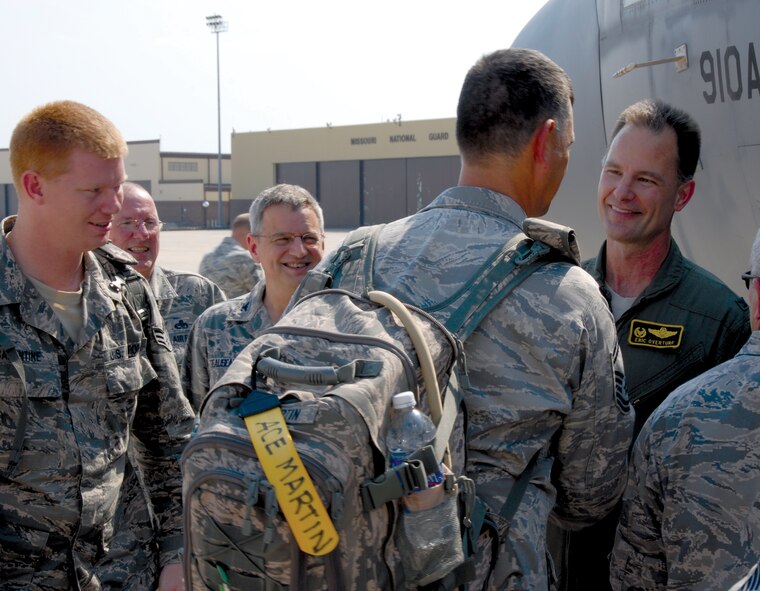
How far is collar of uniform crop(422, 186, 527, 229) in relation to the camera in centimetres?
226

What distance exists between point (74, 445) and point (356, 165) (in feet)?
147

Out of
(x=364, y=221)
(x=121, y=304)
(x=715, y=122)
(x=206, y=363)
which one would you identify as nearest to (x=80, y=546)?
(x=121, y=304)

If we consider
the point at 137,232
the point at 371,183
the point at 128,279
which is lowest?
the point at 128,279

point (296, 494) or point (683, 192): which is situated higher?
point (683, 192)

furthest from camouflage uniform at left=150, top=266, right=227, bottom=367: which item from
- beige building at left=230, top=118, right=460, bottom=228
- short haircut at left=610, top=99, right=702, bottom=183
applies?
beige building at left=230, top=118, right=460, bottom=228

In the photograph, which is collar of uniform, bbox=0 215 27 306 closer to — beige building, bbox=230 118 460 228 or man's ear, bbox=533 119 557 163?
man's ear, bbox=533 119 557 163

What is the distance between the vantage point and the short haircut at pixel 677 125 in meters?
3.15

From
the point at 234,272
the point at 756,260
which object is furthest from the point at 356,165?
the point at 756,260

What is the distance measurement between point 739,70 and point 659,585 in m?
2.08

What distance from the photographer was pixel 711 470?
209 cm

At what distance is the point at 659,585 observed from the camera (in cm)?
233

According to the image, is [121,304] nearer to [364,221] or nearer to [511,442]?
[511,442]

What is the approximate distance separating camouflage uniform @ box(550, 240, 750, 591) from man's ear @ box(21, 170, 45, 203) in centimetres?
206

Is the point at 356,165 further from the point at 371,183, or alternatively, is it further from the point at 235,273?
the point at 235,273
